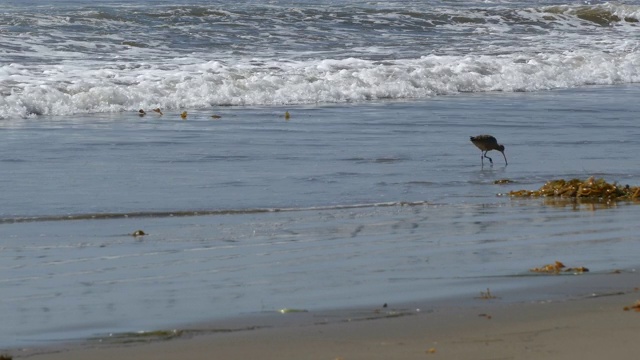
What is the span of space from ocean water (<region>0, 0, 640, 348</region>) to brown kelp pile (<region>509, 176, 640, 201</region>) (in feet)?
0.72

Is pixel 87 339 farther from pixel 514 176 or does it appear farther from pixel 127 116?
pixel 127 116

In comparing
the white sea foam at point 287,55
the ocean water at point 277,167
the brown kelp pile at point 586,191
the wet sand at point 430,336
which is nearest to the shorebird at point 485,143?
the ocean water at point 277,167

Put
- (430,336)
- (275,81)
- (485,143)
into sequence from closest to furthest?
(430,336), (485,143), (275,81)

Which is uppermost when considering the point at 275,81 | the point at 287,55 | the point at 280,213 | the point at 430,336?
the point at 430,336

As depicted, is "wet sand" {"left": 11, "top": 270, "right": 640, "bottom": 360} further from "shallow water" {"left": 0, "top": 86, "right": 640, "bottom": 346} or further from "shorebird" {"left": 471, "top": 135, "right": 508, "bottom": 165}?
"shorebird" {"left": 471, "top": 135, "right": 508, "bottom": 165}

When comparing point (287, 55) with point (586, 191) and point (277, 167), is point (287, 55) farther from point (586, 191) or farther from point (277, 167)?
point (586, 191)

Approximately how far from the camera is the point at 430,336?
4.20 meters

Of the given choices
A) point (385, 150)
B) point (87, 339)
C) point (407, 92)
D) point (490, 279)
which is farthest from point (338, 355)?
point (407, 92)

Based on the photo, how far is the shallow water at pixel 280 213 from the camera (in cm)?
493

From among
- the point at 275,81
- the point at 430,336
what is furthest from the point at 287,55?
the point at 430,336

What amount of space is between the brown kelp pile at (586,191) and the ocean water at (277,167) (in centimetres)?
22

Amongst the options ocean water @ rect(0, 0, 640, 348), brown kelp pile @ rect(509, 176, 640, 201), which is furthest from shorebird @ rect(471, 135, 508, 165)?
brown kelp pile @ rect(509, 176, 640, 201)

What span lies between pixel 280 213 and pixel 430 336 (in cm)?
311

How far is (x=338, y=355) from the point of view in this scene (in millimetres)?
3953
